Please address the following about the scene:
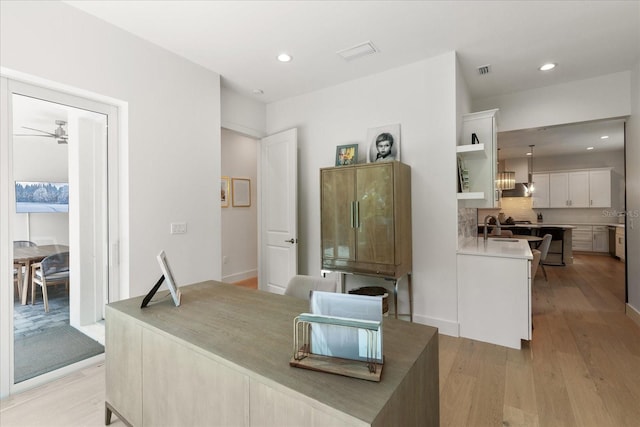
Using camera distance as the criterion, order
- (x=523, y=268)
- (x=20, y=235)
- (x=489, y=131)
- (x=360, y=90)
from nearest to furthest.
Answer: (x=20, y=235)
(x=523, y=268)
(x=489, y=131)
(x=360, y=90)

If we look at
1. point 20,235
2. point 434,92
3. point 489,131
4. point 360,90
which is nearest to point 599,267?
point 489,131

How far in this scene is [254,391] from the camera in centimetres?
100

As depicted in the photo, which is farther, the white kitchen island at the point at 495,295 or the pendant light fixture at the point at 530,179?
the pendant light fixture at the point at 530,179

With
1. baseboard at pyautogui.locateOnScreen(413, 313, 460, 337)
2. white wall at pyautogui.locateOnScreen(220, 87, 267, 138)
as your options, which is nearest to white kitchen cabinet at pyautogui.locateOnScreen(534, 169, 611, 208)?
baseboard at pyautogui.locateOnScreen(413, 313, 460, 337)

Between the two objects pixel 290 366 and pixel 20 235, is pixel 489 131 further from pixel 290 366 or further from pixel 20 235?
pixel 20 235

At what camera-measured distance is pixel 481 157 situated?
11.4 feet

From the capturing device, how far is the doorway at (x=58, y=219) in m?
2.12

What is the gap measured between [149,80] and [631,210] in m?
5.34

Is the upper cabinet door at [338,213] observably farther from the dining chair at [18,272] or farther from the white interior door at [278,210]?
the dining chair at [18,272]

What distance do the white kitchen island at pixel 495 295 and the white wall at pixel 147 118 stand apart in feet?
8.62

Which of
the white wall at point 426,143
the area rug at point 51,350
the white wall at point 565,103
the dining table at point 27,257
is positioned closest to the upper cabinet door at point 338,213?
the white wall at point 426,143

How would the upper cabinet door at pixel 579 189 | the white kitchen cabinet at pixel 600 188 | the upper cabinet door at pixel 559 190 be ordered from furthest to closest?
the upper cabinet door at pixel 559 190 < the upper cabinet door at pixel 579 189 < the white kitchen cabinet at pixel 600 188

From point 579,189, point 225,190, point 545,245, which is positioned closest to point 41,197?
point 225,190

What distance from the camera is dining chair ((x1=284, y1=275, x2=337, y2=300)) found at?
6.57ft
